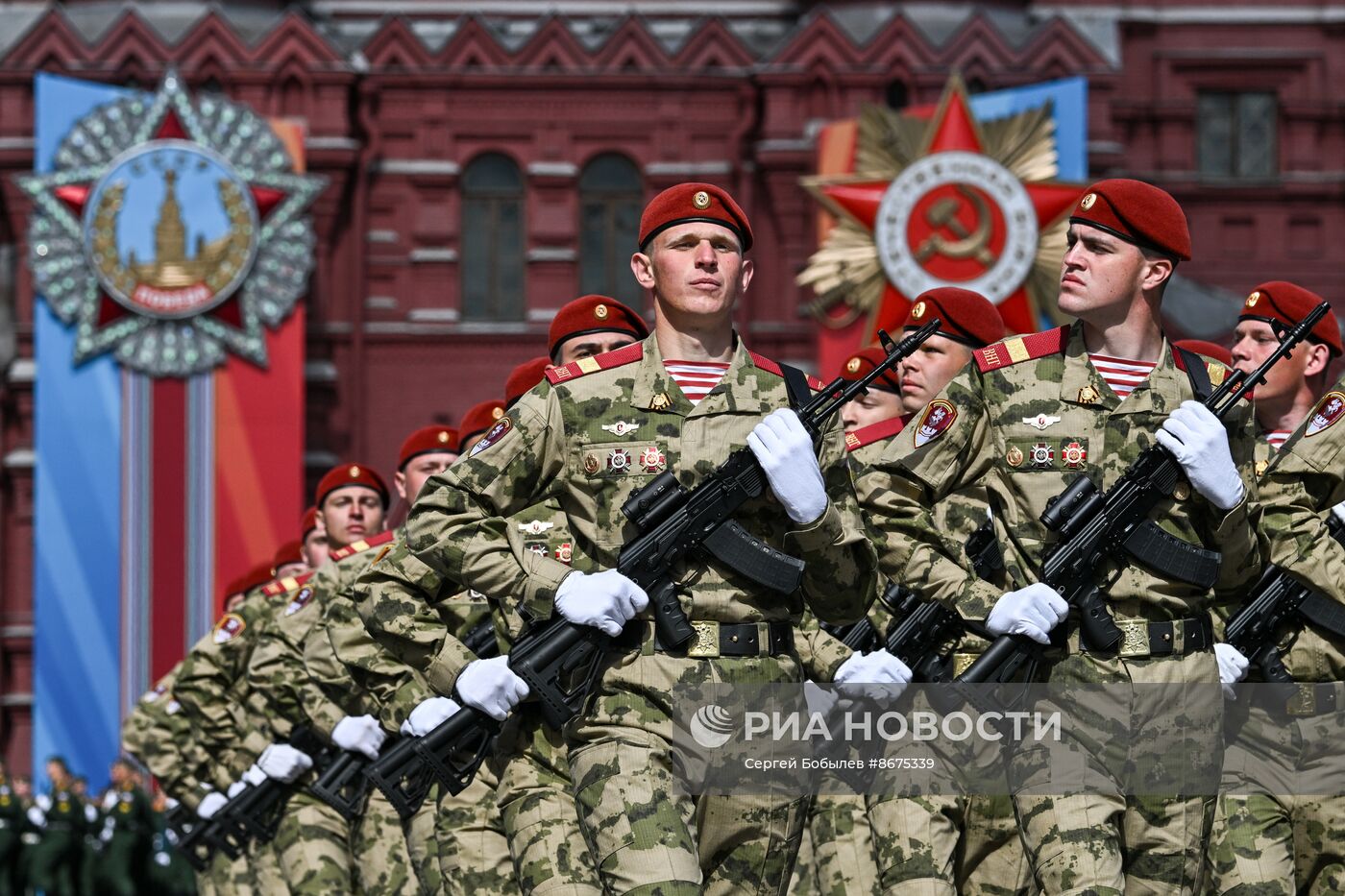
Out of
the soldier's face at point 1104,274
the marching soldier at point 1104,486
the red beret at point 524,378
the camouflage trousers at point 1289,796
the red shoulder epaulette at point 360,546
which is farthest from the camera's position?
the red shoulder epaulette at point 360,546

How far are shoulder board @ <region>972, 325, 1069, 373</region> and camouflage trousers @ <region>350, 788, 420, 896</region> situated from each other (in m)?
4.60

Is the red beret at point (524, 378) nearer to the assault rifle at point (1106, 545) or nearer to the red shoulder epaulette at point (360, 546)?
the red shoulder epaulette at point (360, 546)

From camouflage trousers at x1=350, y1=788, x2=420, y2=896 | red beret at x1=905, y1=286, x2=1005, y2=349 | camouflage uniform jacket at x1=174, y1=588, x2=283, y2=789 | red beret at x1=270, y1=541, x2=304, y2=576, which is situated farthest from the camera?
red beret at x1=270, y1=541, x2=304, y2=576

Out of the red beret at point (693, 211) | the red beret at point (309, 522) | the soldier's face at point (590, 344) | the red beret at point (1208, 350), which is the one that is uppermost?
the red beret at point (693, 211)

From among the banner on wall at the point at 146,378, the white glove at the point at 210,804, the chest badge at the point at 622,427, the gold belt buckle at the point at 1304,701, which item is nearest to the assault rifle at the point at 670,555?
the chest badge at the point at 622,427

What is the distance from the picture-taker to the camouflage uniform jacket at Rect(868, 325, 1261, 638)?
6.89 meters

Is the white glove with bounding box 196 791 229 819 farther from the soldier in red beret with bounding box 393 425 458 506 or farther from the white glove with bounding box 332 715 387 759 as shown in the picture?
the soldier in red beret with bounding box 393 425 458 506

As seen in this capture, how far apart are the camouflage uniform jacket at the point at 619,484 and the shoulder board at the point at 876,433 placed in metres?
2.34

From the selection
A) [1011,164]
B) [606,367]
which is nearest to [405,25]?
[1011,164]

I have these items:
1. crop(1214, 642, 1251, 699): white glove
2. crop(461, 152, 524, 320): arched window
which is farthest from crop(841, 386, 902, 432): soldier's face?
crop(461, 152, 524, 320): arched window

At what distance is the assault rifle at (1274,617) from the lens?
26.2ft

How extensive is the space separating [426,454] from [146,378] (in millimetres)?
14570

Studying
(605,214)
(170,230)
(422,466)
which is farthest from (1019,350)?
(605,214)

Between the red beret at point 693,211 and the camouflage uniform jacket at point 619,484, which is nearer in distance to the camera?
the camouflage uniform jacket at point 619,484
